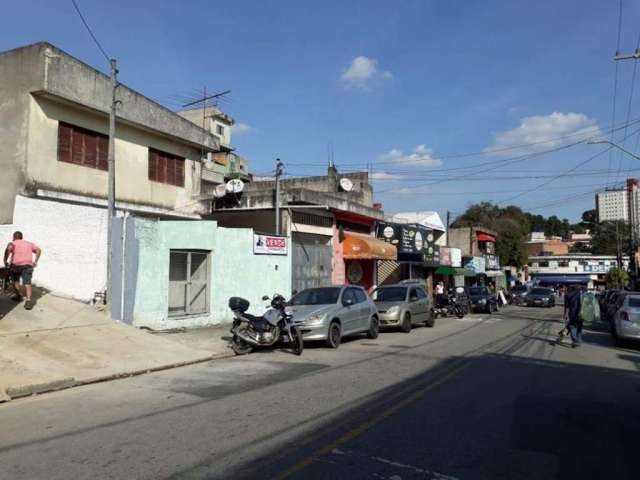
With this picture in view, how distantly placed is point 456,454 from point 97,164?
16.7 metres

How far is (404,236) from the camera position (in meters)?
33.6

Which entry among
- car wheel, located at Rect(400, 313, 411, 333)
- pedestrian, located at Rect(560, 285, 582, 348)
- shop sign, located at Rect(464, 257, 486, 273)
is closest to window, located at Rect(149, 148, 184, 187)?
car wheel, located at Rect(400, 313, 411, 333)

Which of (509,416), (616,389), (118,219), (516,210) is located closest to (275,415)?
(509,416)

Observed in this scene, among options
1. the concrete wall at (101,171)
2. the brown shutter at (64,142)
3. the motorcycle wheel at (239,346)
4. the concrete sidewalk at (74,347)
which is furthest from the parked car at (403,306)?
the brown shutter at (64,142)

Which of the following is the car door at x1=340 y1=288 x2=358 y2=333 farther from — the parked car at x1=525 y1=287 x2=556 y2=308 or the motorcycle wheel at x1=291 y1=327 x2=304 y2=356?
the parked car at x1=525 y1=287 x2=556 y2=308

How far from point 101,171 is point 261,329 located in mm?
9521

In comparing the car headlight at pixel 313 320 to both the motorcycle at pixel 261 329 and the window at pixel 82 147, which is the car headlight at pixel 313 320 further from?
the window at pixel 82 147

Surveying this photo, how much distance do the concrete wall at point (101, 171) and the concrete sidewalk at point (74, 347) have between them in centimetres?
455

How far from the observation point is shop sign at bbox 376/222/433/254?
31891mm

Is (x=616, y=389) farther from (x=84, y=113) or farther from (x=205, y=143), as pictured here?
(x=205, y=143)

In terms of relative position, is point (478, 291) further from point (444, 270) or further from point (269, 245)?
point (269, 245)

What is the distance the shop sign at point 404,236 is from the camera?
105 ft

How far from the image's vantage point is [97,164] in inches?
746

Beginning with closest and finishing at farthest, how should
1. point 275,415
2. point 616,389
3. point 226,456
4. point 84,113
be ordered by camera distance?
1. point 226,456
2. point 275,415
3. point 616,389
4. point 84,113
